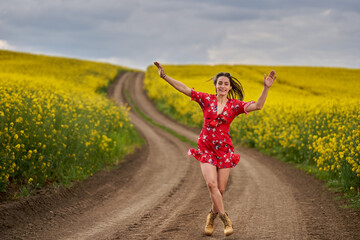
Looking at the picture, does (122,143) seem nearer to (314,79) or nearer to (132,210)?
(132,210)

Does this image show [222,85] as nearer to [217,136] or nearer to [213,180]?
[217,136]

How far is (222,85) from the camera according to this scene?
17.3 ft

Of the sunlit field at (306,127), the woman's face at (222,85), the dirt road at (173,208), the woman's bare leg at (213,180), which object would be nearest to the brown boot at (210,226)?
the dirt road at (173,208)

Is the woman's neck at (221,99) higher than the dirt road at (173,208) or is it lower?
higher

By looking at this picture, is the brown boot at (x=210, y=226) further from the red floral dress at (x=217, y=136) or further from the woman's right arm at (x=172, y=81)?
the woman's right arm at (x=172, y=81)

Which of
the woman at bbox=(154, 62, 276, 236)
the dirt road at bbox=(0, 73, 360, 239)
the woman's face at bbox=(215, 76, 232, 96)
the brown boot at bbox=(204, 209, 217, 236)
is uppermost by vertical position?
the woman's face at bbox=(215, 76, 232, 96)

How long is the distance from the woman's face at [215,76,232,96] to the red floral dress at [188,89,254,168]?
0.46 feet

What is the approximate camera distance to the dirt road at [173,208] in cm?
580

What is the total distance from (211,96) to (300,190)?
522 centimetres

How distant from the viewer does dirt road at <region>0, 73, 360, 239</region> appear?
5801 millimetres

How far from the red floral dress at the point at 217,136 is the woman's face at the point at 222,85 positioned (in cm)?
14

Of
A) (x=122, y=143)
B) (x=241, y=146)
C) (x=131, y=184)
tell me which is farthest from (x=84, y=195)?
(x=241, y=146)

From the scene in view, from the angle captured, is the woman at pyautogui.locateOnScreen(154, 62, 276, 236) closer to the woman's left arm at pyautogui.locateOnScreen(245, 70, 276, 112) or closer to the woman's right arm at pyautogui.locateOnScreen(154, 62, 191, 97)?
the woman's right arm at pyautogui.locateOnScreen(154, 62, 191, 97)

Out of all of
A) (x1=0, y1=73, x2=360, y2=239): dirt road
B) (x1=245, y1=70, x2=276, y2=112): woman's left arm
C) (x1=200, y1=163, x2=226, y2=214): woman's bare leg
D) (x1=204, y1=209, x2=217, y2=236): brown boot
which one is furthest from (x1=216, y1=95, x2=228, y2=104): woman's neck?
(x1=0, y1=73, x2=360, y2=239): dirt road
